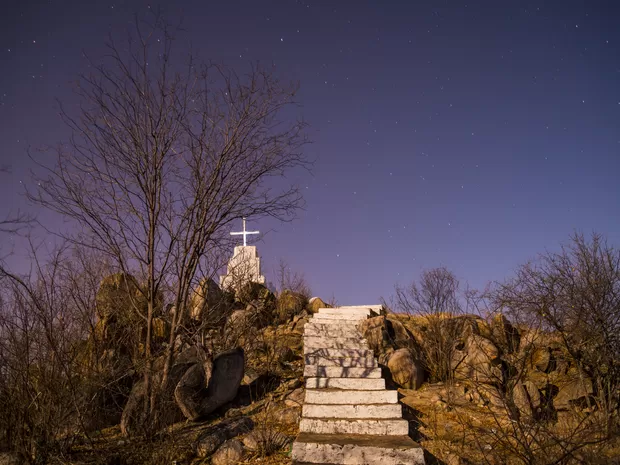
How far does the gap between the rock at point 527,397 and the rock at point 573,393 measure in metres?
0.35

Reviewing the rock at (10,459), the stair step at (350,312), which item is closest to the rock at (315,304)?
the stair step at (350,312)

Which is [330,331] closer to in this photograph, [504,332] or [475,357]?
[475,357]

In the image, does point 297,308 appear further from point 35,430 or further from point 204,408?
point 35,430

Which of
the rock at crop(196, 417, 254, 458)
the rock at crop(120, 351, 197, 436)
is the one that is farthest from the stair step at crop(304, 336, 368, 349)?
the rock at crop(120, 351, 197, 436)

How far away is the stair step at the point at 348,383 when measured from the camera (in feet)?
25.6

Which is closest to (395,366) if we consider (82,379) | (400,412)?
(400,412)

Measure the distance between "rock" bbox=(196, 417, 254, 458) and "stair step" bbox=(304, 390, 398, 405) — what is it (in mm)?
1086

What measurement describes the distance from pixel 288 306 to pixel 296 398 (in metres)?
5.24

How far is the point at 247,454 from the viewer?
20.2 ft

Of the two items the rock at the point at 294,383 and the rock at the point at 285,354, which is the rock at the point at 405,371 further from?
the rock at the point at 285,354

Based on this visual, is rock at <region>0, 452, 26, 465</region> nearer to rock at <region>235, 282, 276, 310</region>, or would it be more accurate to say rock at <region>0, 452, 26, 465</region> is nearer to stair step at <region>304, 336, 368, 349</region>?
stair step at <region>304, 336, 368, 349</region>

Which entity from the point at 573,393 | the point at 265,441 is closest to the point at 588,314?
the point at 573,393

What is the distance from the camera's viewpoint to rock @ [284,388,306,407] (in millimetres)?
7687

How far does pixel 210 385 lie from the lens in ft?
24.9
